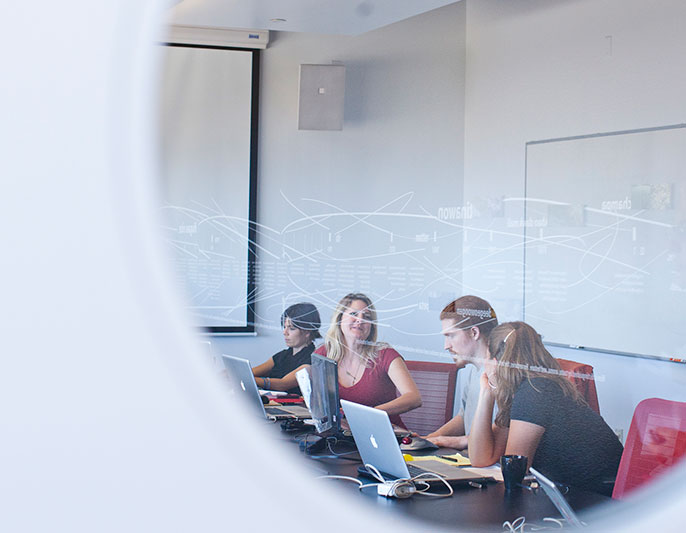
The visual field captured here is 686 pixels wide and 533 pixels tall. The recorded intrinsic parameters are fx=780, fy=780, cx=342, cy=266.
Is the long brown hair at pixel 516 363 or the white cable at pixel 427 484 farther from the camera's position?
the long brown hair at pixel 516 363

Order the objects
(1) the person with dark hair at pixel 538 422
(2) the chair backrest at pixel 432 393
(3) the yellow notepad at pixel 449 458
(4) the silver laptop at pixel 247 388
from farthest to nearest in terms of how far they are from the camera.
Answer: (2) the chair backrest at pixel 432 393, (1) the person with dark hair at pixel 538 422, (3) the yellow notepad at pixel 449 458, (4) the silver laptop at pixel 247 388

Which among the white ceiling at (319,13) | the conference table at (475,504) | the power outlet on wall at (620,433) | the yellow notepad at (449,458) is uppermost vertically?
the white ceiling at (319,13)

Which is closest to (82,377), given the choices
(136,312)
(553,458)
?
(136,312)

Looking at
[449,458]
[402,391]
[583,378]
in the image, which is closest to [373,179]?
[402,391]

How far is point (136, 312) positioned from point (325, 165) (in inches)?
80.4

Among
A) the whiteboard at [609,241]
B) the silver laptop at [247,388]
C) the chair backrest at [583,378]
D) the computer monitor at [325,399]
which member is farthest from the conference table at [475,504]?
the whiteboard at [609,241]

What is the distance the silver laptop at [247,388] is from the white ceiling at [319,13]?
1239 mm

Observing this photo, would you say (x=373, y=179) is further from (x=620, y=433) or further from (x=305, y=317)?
(x=620, y=433)

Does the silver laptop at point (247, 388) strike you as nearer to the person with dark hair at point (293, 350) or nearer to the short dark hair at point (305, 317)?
the person with dark hair at point (293, 350)

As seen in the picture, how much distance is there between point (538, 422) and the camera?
2.48 m

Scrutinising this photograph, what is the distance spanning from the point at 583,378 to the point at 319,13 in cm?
162

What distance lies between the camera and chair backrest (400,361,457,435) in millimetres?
2988

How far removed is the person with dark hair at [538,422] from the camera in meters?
2.30

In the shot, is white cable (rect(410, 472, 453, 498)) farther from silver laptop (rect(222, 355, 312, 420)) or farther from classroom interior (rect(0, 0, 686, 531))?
classroom interior (rect(0, 0, 686, 531))
